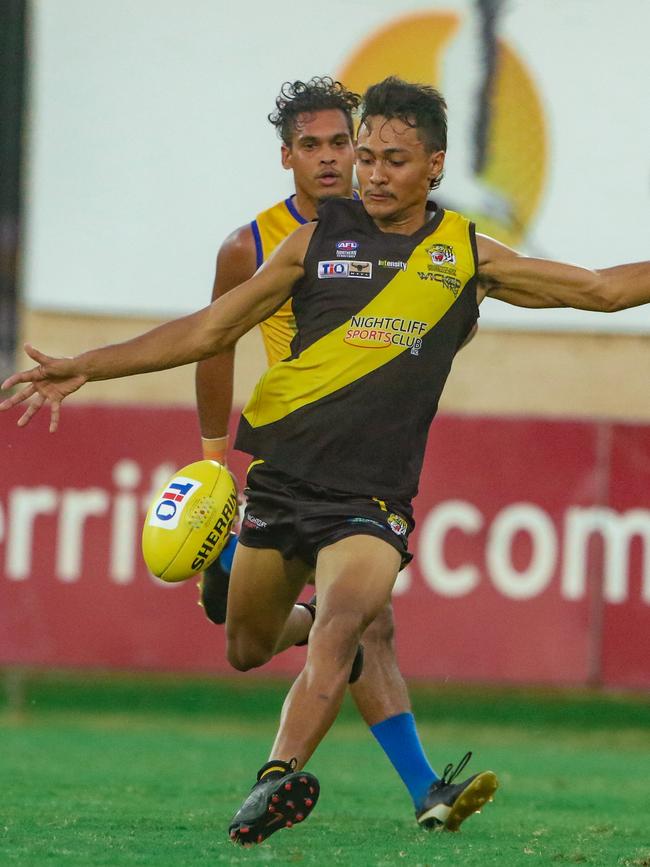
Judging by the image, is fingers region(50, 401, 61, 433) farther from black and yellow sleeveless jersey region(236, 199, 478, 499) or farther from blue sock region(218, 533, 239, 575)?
blue sock region(218, 533, 239, 575)

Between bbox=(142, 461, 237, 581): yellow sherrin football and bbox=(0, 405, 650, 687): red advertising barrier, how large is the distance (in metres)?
4.21

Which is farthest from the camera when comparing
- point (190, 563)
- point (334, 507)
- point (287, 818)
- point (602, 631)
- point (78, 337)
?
point (78, 337)

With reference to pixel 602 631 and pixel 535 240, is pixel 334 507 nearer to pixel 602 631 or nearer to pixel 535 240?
pixel 602 631

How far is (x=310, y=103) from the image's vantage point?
6.55m

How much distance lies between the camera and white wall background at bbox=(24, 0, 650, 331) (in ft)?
44.3

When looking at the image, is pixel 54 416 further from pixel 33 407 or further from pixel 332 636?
pixel 332 636

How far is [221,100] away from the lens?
13.7m

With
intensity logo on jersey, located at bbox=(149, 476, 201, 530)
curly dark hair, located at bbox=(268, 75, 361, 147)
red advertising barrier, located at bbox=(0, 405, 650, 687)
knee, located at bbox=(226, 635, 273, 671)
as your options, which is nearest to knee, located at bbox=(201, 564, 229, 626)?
knee, located at bbox=(226, 635, 273, 671)

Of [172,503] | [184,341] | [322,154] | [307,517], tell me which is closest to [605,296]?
[307,517]

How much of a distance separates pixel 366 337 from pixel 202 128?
8599 millimetres

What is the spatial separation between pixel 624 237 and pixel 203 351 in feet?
Result: 28.9

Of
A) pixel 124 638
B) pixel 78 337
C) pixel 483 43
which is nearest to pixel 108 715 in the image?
Result: pixel 124 638

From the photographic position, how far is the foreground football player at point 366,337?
212 inches

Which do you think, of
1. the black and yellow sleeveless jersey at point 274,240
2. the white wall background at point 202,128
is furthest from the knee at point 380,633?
the white wall background at point 202,128
